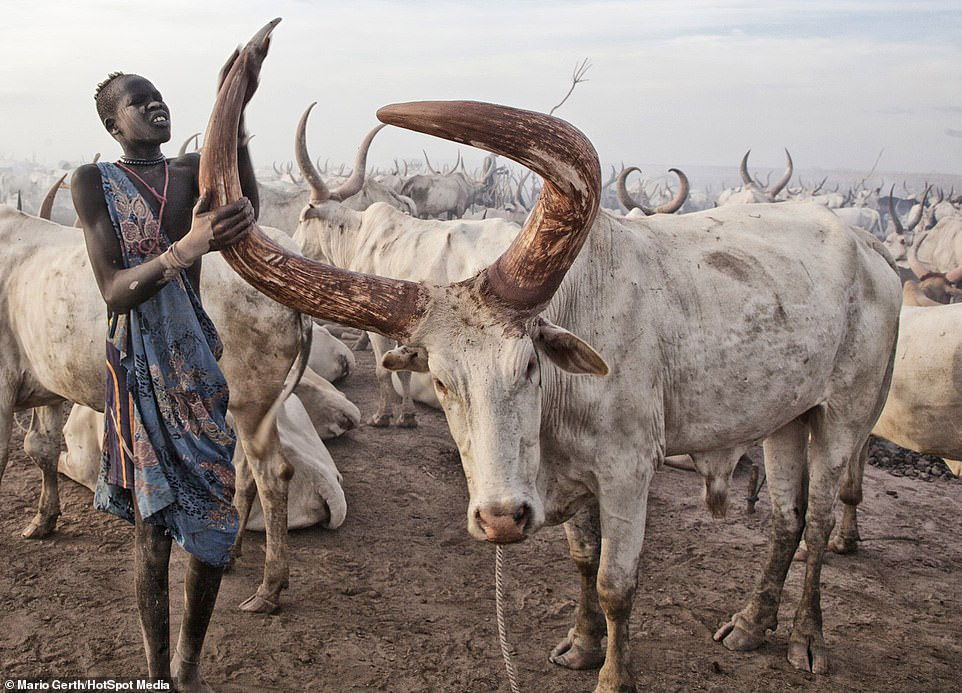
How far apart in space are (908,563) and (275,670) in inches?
141

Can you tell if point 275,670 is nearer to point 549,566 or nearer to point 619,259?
point 549,566

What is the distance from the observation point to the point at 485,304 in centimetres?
265

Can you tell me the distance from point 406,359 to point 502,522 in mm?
576

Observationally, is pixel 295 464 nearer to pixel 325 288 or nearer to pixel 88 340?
pixel 88 340

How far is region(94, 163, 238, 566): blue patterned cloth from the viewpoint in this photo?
2.85 meters

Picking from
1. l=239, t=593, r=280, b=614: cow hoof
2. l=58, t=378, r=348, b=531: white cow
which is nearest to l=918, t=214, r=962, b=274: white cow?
l=58, t=378, r=348, b=531: white cow

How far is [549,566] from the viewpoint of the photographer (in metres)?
4.83

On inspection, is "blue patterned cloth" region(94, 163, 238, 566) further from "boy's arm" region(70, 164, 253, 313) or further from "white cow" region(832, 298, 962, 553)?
"white cow" region(832, 298, 962, 553)

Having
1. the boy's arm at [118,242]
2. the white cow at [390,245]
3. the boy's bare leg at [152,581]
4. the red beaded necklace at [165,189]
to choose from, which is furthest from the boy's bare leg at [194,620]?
the white cow at [390,245]

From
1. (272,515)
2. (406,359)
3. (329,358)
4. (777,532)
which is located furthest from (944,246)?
(406,359)

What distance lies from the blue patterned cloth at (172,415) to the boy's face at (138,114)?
14 cm

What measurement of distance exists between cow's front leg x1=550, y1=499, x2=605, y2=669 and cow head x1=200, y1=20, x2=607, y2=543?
→ 1178 mm

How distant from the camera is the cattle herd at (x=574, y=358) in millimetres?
2617

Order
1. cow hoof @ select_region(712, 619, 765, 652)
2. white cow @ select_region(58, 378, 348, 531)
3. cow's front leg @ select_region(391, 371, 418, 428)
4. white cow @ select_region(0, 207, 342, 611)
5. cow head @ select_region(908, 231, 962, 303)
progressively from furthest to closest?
1. cow head @ select_region(908, 231, 962, 303)
2. cow's front leg @ select_region(391, 371, 418, 428)
3. white cow @ select_region(58, 378, 348, 531)
4. cow hoof @ select_region(712, 619, 765, 652)
5. white cow @ select_region(0, 207, 342, 611)
